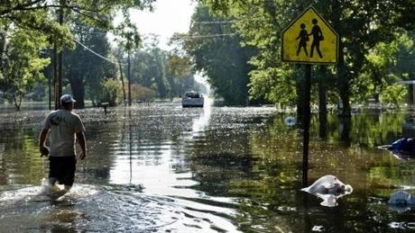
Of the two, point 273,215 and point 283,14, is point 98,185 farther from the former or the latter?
point 283,14

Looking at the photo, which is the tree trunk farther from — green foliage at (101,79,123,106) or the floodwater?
the floodwater

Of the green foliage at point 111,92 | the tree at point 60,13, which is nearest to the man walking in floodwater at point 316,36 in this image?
the tree at point 60,13

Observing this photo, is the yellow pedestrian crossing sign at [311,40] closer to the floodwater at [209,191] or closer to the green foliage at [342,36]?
the floodwater at [209,191]

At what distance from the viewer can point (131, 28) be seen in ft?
95.9

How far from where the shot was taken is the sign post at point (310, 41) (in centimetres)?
936

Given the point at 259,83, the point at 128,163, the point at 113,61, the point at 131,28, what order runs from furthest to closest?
the point at 113,61, the point at 259,83, the point at 131,28, the point at 128,163

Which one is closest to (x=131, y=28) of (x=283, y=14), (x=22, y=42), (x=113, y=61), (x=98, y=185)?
(x=22, y=42)

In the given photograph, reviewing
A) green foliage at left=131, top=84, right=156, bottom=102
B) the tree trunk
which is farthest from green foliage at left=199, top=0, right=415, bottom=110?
green foliage at left=131, top=84, right=156, bottom=102

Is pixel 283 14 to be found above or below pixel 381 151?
above

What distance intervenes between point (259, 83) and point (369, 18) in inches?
375

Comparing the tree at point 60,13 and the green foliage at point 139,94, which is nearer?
the tree at point 60,13

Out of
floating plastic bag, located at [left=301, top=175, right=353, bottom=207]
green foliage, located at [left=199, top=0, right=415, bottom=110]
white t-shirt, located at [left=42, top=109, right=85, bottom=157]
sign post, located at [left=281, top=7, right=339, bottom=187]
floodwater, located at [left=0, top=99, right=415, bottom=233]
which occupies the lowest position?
floodwater, located at [left=0, top=99, right=415, bottom=233]

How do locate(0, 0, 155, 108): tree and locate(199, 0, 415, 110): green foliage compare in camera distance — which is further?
locate(199, 0, 415, 110): green foliage

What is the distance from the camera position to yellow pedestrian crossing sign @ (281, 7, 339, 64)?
9359 mm
